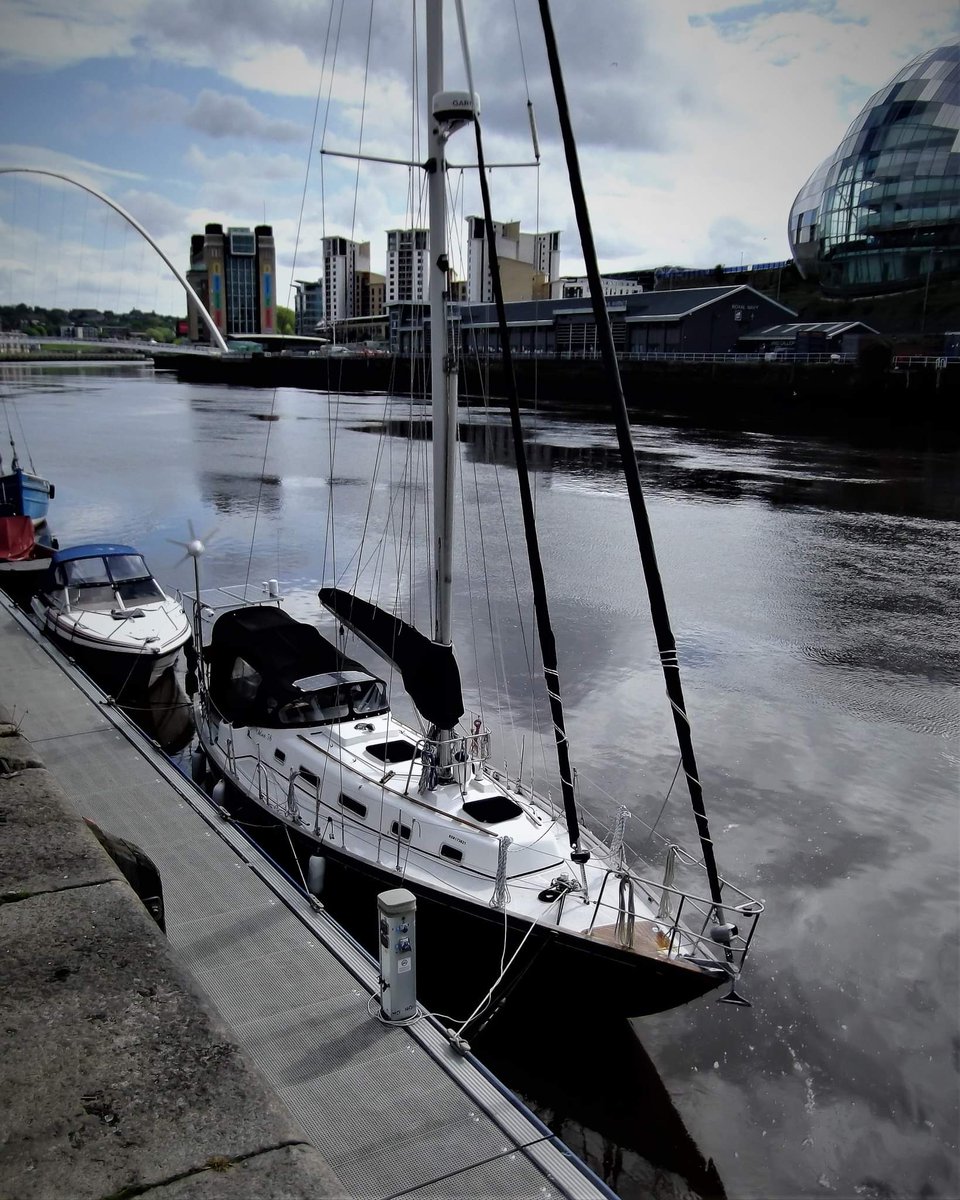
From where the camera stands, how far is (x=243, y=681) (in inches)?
523

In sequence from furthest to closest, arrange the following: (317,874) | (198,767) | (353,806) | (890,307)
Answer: (890,307)
(198,767)
(353,806)
(317,874)

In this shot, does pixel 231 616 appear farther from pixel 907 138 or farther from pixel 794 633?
pixel 907 138

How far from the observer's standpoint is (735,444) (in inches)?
2442

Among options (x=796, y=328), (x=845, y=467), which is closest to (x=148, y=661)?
(x=845, y=467)

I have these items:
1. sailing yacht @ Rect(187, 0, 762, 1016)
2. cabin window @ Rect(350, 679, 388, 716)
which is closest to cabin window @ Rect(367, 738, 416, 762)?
Result: sailing yacht @ Rect(187, 0, 762, 1016)

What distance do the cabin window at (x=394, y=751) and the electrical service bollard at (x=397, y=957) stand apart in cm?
461

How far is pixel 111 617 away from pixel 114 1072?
52.9 feet

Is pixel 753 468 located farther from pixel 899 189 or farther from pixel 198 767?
pixel 899 189

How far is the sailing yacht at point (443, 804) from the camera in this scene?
832cm

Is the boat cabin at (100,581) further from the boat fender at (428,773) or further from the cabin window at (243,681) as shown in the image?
the boat fender at (428,773)

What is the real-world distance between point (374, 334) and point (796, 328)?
114 meters

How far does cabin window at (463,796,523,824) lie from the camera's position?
9.66m

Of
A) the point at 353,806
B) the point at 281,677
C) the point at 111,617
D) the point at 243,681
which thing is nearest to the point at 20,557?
the point at 111,617

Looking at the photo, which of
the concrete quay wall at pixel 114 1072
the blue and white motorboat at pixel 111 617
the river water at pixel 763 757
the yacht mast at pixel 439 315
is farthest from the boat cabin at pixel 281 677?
the concrete quay wall at pixel 114 1072
